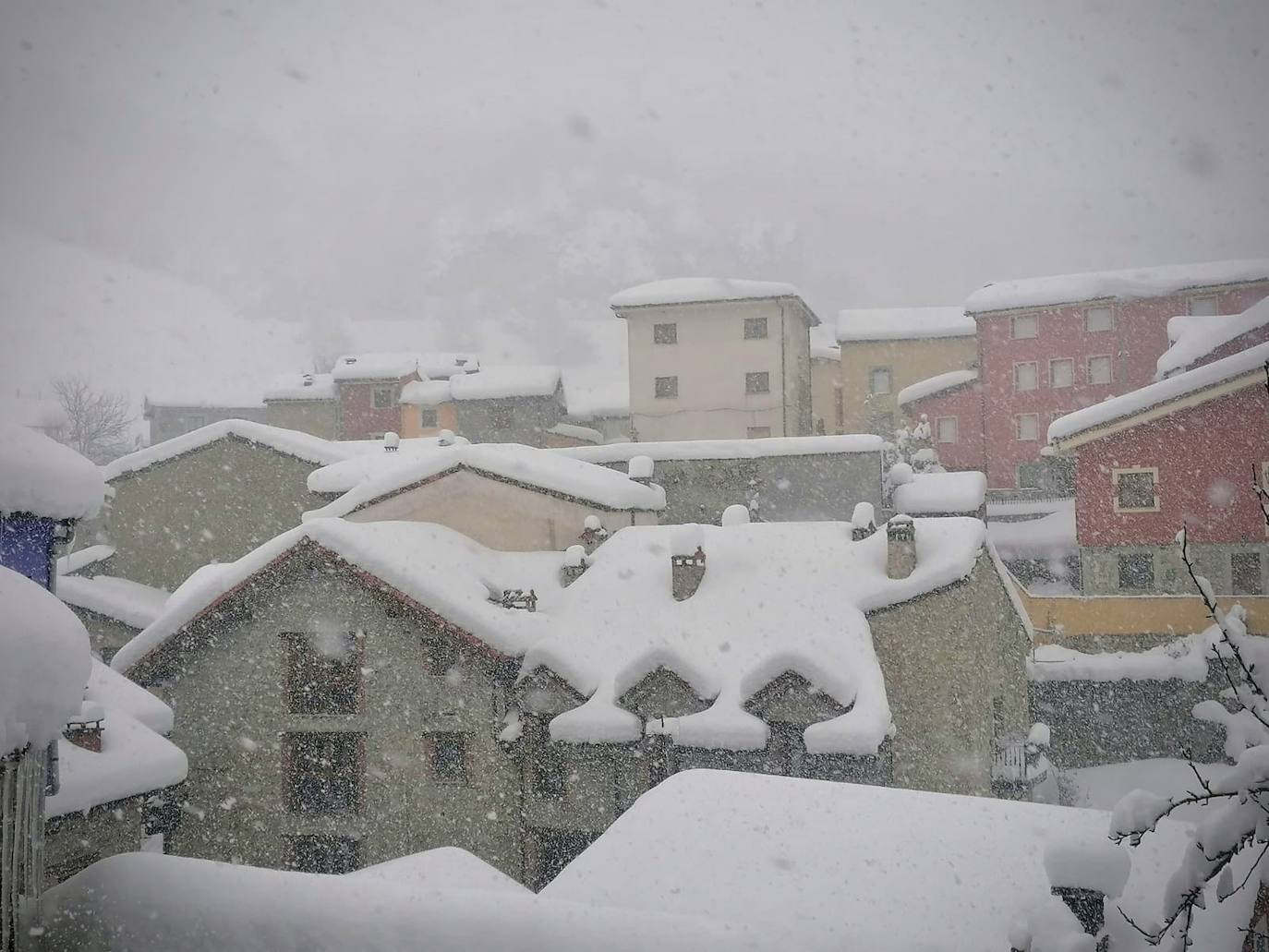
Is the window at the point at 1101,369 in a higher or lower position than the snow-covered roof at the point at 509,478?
higher

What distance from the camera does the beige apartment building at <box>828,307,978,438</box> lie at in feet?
134

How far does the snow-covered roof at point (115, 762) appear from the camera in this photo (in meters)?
8.91

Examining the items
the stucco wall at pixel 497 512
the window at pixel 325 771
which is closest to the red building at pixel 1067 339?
the stucco wall at pixel 497 512

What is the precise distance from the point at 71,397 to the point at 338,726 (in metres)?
45.2

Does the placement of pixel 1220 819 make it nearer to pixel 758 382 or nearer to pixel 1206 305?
pixel 758 382

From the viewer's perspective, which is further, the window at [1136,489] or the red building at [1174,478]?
the window at [1136,489]

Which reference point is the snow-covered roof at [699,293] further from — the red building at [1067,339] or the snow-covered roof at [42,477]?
the snow-covered roof at [42,477]

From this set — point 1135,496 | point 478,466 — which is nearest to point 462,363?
point 478,466

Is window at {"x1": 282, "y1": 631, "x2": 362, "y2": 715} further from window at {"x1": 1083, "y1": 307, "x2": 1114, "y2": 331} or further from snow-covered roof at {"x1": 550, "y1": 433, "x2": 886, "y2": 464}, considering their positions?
window at {"x1": 1083, "y1": 307, "x2": 1114, "y2": 331}

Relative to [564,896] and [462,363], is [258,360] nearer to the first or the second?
[462,363]

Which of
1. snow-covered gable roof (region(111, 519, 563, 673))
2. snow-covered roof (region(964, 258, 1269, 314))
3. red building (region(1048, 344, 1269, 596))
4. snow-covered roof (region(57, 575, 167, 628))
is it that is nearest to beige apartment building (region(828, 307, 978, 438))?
snow-covered roof (region(964, 258, 1269, 314))

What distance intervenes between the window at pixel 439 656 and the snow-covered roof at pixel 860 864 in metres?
7.09

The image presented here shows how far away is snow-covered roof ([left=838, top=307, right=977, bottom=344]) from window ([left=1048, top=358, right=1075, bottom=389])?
6.55 m

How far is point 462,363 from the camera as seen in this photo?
45906 mm
